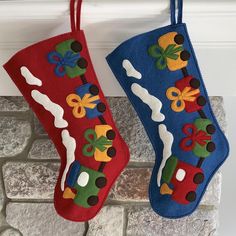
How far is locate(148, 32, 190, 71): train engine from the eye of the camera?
3.27ft

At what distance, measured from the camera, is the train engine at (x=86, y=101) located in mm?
1014

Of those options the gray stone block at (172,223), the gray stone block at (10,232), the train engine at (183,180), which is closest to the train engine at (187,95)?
the train engine at (183,180)

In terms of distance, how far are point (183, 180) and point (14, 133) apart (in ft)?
1.59

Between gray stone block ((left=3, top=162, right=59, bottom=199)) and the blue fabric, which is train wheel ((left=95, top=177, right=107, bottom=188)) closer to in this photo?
the blue fabric

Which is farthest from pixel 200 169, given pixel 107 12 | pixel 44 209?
pixel 44 209

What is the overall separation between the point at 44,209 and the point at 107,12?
56 cm

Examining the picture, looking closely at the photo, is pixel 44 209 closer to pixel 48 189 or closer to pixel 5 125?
pixel 48 189

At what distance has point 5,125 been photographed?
127 cm

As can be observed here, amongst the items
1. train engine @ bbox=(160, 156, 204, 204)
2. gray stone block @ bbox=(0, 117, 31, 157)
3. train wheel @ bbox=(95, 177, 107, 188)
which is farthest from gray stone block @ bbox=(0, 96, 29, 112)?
train engine @ bbox=(160, 156, 204, 204)

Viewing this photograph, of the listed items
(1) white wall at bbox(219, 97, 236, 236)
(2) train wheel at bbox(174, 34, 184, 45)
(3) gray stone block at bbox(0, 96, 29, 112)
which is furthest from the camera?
(1) white wall at bbox(219, 97, 236, 236)

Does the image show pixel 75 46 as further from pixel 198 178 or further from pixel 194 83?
pixel 198 178

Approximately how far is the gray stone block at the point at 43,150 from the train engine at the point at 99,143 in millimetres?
258

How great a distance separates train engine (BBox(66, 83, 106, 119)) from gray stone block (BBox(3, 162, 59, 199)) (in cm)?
30

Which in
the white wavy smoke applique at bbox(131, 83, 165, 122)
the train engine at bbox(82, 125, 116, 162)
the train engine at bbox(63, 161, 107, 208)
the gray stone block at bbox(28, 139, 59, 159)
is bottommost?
the gray stone block at bbox(28, 139, 59, 159)
